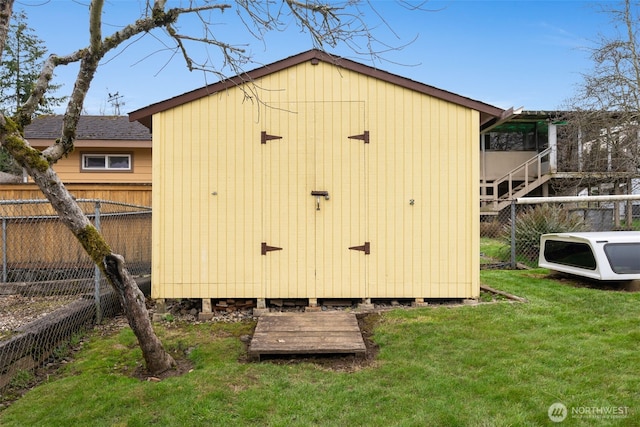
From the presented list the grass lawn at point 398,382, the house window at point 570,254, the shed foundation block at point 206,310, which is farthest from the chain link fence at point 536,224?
the shed foundation block at point 206,310

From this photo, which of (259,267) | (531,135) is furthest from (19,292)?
(531,135)

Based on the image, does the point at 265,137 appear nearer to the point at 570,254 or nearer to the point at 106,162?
the point at 570,254

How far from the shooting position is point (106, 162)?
31.5 feet

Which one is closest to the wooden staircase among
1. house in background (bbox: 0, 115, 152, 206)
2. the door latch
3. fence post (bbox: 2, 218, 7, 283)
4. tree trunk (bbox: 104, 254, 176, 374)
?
the door latch

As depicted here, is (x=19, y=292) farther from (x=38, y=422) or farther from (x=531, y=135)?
(x=531, y=135)

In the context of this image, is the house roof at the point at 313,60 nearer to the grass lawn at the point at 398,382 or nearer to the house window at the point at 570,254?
the house window at the point at 570,254

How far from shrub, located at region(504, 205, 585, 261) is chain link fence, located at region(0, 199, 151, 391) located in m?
7.31

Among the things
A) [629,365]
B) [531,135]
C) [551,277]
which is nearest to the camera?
[629,365]

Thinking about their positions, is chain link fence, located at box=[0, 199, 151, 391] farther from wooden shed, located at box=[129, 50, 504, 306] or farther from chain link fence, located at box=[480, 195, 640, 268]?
chain link fence, located at box=[480, 195, 640, 268]

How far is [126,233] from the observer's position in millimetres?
7047

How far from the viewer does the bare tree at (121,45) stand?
3170 mm

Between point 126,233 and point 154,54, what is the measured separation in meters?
4.35

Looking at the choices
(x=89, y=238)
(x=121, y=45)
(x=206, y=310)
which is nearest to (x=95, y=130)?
(x=206, y=310)

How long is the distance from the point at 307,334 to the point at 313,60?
3360 millimetres
